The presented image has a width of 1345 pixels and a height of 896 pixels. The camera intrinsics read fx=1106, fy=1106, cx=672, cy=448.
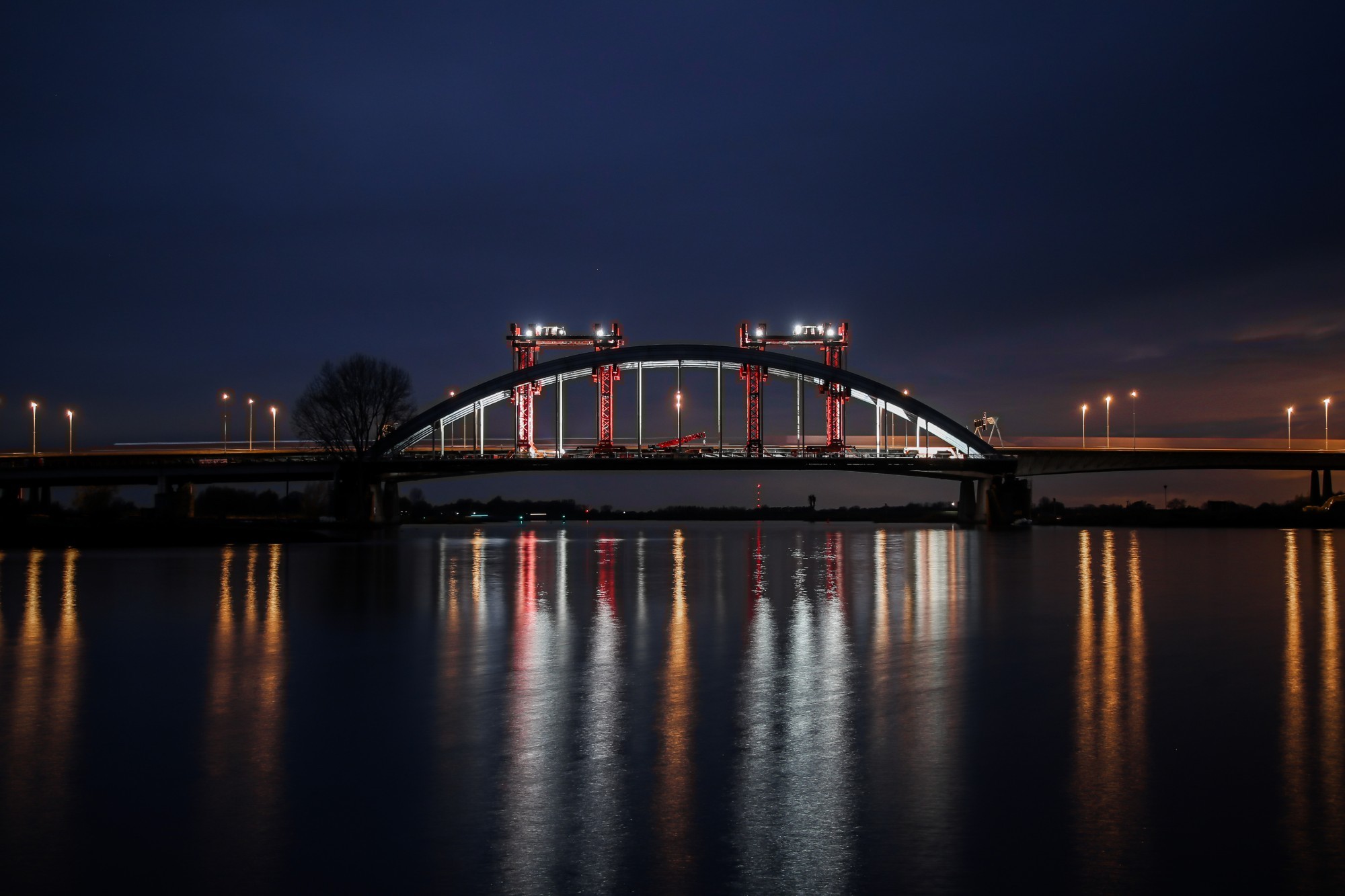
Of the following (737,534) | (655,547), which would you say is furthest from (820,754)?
(737,534)

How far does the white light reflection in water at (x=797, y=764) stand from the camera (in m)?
7.92

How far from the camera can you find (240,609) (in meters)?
24.0

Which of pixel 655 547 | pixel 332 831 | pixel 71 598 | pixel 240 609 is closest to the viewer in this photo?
pixel 332 831

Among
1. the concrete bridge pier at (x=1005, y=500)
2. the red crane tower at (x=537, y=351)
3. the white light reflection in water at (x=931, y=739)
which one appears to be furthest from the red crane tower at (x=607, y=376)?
the white light reflection in water at (x=931, y=739)

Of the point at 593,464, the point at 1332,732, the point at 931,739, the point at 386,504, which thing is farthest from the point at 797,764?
the point at 386,504

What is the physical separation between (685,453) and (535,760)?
81.7 meters

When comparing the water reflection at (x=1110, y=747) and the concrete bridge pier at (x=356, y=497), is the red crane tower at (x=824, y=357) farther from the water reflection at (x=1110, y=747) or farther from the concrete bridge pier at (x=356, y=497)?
the water reflection at (x=1110, y=747)

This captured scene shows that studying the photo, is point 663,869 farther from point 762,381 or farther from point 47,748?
point 762,381

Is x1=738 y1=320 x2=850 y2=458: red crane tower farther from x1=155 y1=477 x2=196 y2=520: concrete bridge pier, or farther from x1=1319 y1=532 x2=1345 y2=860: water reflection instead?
x1=1319 y1=532 x2=1345 y2=860: water reflection

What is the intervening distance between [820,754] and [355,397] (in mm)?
90522

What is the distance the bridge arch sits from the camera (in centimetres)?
9631

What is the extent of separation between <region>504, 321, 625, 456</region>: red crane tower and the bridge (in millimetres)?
186

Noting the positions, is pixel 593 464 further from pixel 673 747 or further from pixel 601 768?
pixel 601 768

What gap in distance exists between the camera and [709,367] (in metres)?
98.1
